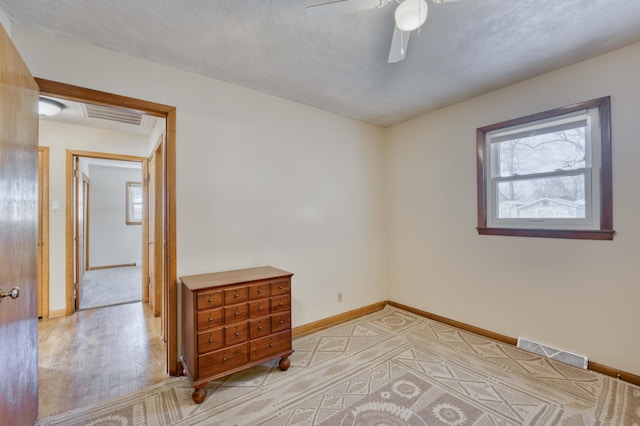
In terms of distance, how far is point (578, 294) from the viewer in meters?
2.29

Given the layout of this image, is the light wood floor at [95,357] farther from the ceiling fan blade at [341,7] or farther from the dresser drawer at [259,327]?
the ceiling fan blade at [341,7]

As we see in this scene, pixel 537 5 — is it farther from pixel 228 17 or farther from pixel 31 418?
pixel 31 418

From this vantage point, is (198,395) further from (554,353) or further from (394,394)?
(554,353)

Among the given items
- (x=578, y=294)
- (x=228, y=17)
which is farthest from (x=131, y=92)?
(x=578, y=294)

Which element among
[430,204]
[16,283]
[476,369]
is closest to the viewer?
[16,283]

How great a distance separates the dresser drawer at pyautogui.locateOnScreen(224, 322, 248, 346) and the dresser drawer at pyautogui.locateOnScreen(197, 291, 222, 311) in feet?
0.66

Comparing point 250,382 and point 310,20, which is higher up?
point 310,20

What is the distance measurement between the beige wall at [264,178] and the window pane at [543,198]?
1.49m

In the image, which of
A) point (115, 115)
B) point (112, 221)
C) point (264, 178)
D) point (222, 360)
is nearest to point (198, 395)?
point (222, 360)

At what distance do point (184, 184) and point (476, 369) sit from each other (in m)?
2.84

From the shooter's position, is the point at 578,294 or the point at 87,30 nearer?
the point at 87,30

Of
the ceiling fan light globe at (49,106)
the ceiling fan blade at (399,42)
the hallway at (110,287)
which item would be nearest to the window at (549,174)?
the ceiling fan blade at (399,42)

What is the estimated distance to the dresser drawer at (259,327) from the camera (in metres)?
2.15

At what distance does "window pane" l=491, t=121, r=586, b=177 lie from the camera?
2328 mm
